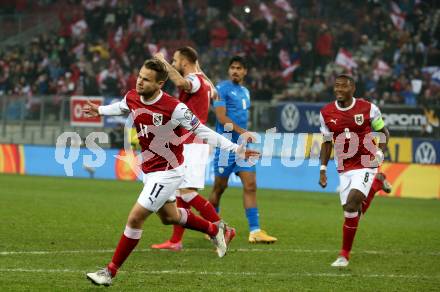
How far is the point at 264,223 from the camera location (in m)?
14.2

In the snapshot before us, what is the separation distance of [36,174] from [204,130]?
17863 mm

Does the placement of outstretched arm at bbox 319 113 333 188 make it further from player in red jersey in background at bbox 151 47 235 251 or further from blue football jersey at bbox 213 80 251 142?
blue football jersey at bbox 213 80 251 142

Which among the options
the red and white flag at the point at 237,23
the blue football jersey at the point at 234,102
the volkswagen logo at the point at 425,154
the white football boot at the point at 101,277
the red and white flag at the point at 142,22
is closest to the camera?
the white football boot at the point at 101,277

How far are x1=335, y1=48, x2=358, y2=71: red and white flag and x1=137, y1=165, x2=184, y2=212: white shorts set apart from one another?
1961 cm

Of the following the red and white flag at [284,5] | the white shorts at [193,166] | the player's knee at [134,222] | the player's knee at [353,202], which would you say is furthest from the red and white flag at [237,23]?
the player's knee at [134,222]

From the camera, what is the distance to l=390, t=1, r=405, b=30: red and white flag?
2852 centimetres

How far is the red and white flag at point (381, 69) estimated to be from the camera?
26939 mm

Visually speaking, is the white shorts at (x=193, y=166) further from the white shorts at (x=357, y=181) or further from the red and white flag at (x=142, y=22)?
the red and white flag at (x=142, y=22)

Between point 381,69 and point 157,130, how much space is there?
775 inches

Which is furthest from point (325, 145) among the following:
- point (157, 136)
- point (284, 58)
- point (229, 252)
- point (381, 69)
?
point (284, 58)

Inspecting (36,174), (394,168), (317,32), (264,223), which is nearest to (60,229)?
(264,223)

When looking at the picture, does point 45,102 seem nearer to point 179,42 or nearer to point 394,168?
point 179,42

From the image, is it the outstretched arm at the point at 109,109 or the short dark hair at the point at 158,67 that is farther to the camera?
the outstretched arm at the point at 109,109

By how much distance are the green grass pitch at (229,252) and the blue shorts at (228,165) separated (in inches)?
37.2
